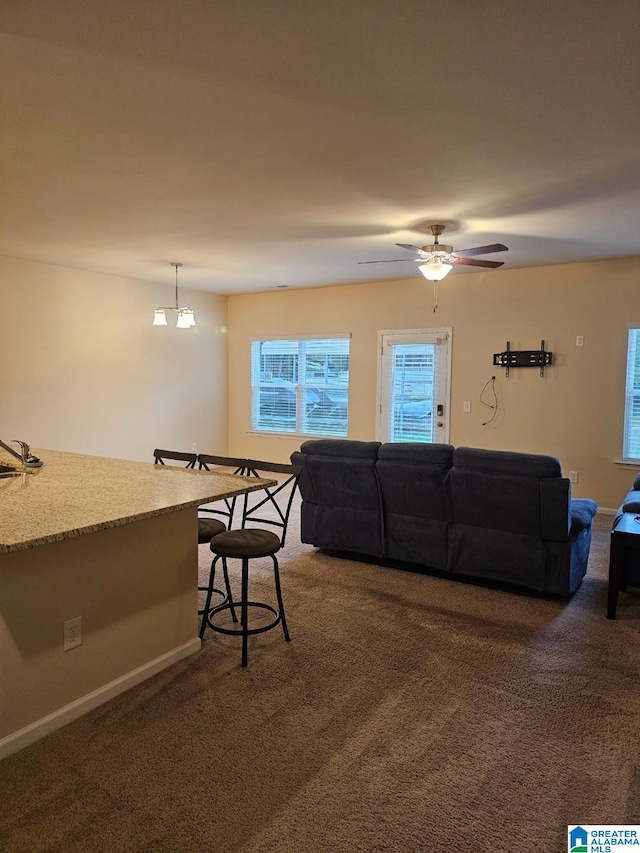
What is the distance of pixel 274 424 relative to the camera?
834cm

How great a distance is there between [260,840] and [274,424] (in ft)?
22.1

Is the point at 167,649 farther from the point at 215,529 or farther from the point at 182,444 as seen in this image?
the point at 182,444

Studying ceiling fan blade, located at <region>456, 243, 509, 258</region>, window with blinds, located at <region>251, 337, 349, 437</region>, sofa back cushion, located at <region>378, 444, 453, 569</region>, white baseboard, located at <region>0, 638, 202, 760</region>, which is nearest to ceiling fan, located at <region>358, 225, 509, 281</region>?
ceiling fan blade, located at <region>456, 243, 509, 258</region>

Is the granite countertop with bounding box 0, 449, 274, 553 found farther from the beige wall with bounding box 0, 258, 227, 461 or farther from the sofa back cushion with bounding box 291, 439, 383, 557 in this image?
the beige wall with bounding box 0, 258, 227, 461

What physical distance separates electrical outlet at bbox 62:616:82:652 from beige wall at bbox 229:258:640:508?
16.9 feet

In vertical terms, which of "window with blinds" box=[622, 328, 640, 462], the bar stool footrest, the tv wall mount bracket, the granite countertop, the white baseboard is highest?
the tv wall mount bracket

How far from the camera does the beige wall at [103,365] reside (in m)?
5.93

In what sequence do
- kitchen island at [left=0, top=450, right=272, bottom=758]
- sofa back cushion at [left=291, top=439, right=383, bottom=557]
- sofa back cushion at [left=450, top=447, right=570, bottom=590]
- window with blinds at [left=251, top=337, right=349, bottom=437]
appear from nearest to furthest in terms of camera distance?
kitchen island at [left=0, top=450, right=272, bottom=758] < sofa back cushion at [left=450, top=447, right=570, bottom=590] < sofa back cushion at [left=291, top=439, right=383, bottom=557] < window with blinds at [left=251, top=337, right=349, bottom=437]

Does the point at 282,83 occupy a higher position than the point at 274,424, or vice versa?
the point at 282,83

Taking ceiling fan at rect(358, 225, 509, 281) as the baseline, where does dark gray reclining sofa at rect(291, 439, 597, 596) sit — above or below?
below

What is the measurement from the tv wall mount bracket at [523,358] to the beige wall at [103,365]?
13.3 feet

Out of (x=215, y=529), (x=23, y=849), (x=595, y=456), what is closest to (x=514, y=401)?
(x=595, y=456)

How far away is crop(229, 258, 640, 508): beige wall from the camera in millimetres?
5836

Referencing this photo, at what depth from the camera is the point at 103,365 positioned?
676 centimetres
